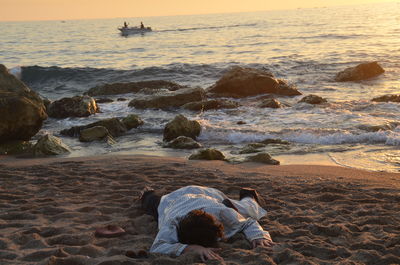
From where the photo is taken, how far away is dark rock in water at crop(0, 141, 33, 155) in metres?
9.81

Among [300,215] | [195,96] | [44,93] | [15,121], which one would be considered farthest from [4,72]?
[44,93]

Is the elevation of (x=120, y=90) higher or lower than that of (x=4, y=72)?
lower

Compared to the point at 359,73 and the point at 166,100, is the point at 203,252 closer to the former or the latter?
the point at 166,100

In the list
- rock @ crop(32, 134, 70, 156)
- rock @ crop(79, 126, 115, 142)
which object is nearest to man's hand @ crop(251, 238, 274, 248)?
rock @ crop(32, 134, 70, 156)

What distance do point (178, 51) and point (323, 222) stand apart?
34591mm

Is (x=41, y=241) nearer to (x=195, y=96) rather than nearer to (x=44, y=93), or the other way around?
(x=195, y=96)

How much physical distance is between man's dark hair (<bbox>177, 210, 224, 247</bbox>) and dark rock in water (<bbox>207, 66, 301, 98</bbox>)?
45.0ft

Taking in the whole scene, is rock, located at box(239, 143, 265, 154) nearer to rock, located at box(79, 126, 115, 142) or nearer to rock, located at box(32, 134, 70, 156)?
rock, located at box(79, 126, 115, 142)

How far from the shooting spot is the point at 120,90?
804 inches

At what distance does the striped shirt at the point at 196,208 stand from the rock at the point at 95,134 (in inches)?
235

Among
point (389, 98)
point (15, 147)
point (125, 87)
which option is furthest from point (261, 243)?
point (125, 87)

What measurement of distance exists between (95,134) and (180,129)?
76.7 inches

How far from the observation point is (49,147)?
977 cm

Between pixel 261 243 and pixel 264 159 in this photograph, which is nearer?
pixel 261 243
